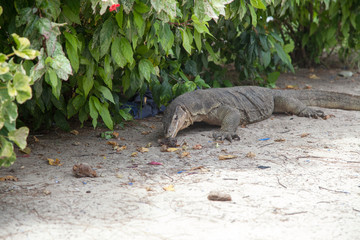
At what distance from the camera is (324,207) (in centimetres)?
261

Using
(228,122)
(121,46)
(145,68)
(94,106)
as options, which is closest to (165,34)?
(121,46)

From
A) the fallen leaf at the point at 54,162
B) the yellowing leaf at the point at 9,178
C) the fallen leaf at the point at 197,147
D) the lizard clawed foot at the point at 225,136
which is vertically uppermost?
the lizard clawed foot at the point at 225,136

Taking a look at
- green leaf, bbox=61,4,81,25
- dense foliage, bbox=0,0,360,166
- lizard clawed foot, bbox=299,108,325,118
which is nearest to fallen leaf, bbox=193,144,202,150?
dense foliage, bbox=0,0,360,166

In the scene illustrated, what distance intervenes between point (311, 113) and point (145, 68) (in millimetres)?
2512

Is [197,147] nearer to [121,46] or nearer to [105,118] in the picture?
[105,118]

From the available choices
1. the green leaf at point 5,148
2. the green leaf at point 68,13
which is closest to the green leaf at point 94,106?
the green leaf at point 68,13

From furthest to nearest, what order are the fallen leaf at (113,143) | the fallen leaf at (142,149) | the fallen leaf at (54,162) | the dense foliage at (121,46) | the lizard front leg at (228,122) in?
1. the lizard front leg at (228,122)
2. the fallen leaf at (113,143)
3. the fallen leaf at (142,149)
4. the fallen leaf at (54,162)
5. the dense foliage at (121,46)

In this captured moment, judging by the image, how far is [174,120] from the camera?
4504 millimetres

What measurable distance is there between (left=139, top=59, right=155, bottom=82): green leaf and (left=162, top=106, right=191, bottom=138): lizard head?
583 mm

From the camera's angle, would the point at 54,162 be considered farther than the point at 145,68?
No

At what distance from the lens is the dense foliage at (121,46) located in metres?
2.58

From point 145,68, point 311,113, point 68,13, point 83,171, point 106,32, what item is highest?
point 68,13

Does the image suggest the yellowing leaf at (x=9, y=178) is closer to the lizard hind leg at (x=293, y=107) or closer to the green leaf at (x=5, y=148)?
the green leaf at (x=5, y=148)

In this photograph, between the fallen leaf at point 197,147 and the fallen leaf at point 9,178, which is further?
the fallen leaf at point 197,147
